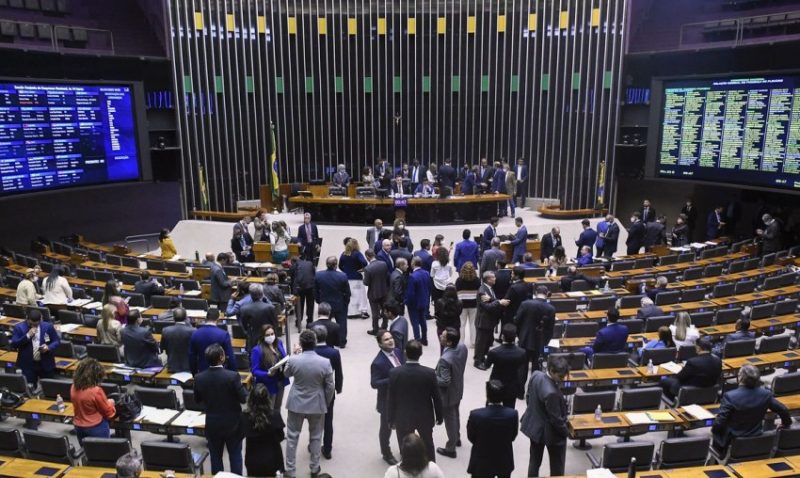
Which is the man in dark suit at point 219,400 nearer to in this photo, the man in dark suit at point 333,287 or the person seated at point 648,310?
the man in dark suit at point 333,287

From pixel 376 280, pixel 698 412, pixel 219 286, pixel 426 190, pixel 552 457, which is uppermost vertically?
pixel 426 190

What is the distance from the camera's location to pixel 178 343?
6516 millimetres

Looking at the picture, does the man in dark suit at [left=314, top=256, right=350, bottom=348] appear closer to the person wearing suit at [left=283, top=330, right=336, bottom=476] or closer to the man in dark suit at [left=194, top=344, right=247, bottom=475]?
the person wearing suit at [left=283, top=330, right=336, bottom=476]

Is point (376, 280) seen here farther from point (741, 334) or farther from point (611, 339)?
point (741, 334)

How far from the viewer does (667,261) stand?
11781 mm

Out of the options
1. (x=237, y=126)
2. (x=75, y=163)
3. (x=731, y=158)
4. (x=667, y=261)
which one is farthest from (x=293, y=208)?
(x=731, y=158)

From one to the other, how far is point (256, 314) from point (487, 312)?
2890mm

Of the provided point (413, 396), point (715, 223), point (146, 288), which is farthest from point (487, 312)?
point (715, 223)

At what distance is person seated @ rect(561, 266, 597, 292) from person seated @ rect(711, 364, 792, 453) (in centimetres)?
442

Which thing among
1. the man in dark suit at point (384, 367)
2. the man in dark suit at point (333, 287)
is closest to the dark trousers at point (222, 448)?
the man in dark suit at point (384, 367)

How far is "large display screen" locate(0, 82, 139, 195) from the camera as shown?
1287 centimetres

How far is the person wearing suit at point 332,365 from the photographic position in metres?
5.50

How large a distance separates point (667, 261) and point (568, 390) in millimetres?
6244

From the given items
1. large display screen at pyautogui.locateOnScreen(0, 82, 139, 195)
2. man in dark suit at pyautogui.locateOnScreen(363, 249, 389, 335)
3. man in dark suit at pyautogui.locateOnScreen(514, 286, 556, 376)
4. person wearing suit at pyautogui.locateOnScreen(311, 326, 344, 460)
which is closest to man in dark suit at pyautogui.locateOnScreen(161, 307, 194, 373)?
person wearing suit at pyautogui.locateOnScreen(311, 326, 344, 460)
